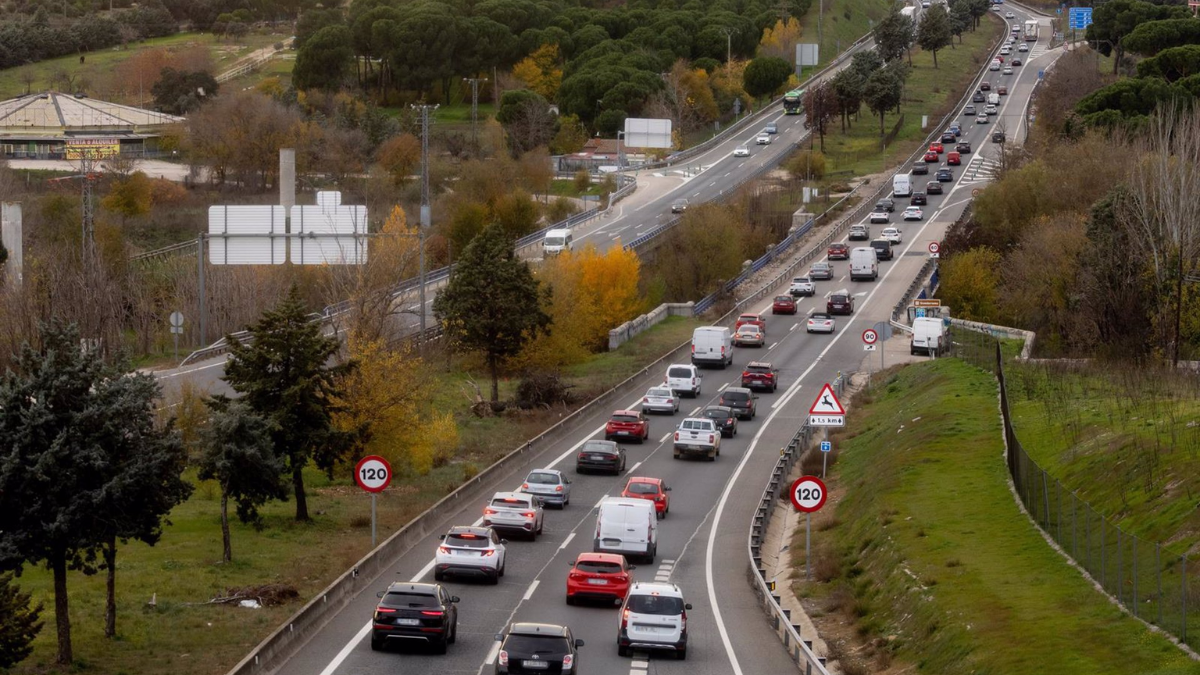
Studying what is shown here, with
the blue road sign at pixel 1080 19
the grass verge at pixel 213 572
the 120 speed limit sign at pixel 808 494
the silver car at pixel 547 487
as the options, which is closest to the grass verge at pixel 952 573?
the 120 speed limit sign at pixel 808 494

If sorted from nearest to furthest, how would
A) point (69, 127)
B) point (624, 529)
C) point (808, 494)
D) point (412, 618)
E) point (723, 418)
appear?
1. point (412, 618)
2. point (808, 494)
3. point (624, 529)
4. point (723, 418)
5. point (69, 127)

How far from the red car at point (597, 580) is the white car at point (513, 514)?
6.09m

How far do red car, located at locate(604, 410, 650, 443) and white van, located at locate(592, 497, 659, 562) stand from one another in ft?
54.2

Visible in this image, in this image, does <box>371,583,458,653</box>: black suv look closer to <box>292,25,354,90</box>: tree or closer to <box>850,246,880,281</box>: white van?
<box>850,246,880,281</box>: white van

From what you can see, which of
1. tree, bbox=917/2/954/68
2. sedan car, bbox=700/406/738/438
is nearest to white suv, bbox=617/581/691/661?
sedan car, bbox=700/406/738/438

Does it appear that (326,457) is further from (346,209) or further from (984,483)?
(346,209)

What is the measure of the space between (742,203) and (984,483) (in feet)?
249

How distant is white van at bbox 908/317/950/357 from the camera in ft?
234

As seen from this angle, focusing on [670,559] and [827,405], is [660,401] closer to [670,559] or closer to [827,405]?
[670,559]

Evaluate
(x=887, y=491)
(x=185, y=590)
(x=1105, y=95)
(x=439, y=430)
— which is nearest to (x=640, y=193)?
(x=1105, y=95)

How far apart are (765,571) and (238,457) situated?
13385mm

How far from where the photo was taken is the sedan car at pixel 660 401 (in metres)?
59.8

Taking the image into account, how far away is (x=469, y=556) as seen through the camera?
1331 inches

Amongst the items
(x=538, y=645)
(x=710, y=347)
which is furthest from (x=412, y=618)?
(x=710, y=347)
